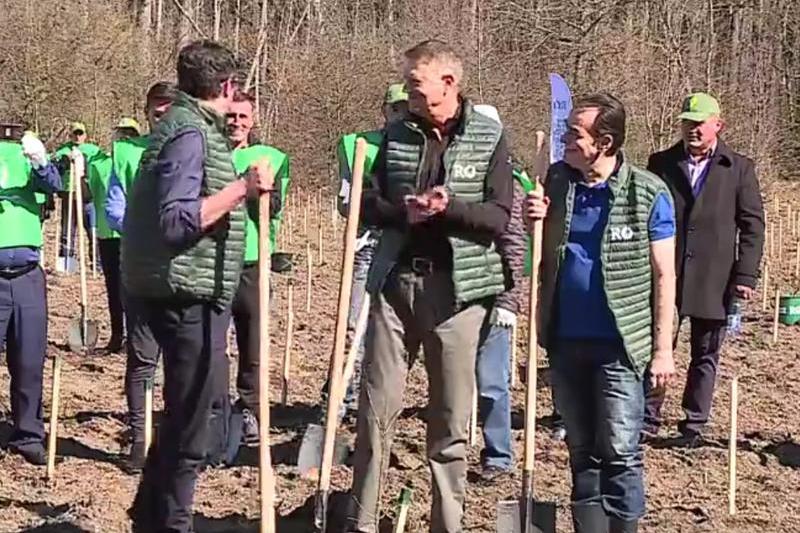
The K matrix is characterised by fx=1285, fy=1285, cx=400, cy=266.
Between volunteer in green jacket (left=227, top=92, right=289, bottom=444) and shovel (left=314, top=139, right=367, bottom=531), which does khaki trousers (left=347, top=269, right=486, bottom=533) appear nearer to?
shovel (left=314, top=139, right=367, bottom=531)

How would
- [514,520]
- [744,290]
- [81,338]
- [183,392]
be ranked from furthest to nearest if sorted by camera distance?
[81,338], [744,290], [514,520], [183,392]

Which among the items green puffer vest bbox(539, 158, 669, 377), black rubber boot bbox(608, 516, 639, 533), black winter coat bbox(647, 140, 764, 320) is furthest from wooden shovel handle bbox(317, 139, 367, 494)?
black winter coat bbox(647, 140, 764, 320)

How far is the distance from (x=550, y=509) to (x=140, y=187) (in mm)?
1996

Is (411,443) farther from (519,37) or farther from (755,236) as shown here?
(519,37)

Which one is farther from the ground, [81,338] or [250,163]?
[250,163]

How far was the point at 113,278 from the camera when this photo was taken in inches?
381

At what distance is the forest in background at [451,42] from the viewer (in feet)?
69.2

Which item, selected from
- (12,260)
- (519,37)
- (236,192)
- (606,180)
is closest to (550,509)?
(606,180)

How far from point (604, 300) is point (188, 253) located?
146 centimetres

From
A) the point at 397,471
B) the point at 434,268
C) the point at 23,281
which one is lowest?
the point at 397,471

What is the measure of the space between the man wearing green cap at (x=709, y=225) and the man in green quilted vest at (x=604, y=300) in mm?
2289

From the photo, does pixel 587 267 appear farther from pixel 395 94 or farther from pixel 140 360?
Answer: pixel 140 360

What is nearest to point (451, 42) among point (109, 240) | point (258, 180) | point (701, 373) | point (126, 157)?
point (109, 240)

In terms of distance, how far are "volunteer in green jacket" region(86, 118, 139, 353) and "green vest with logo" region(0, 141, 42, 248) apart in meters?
2.59
